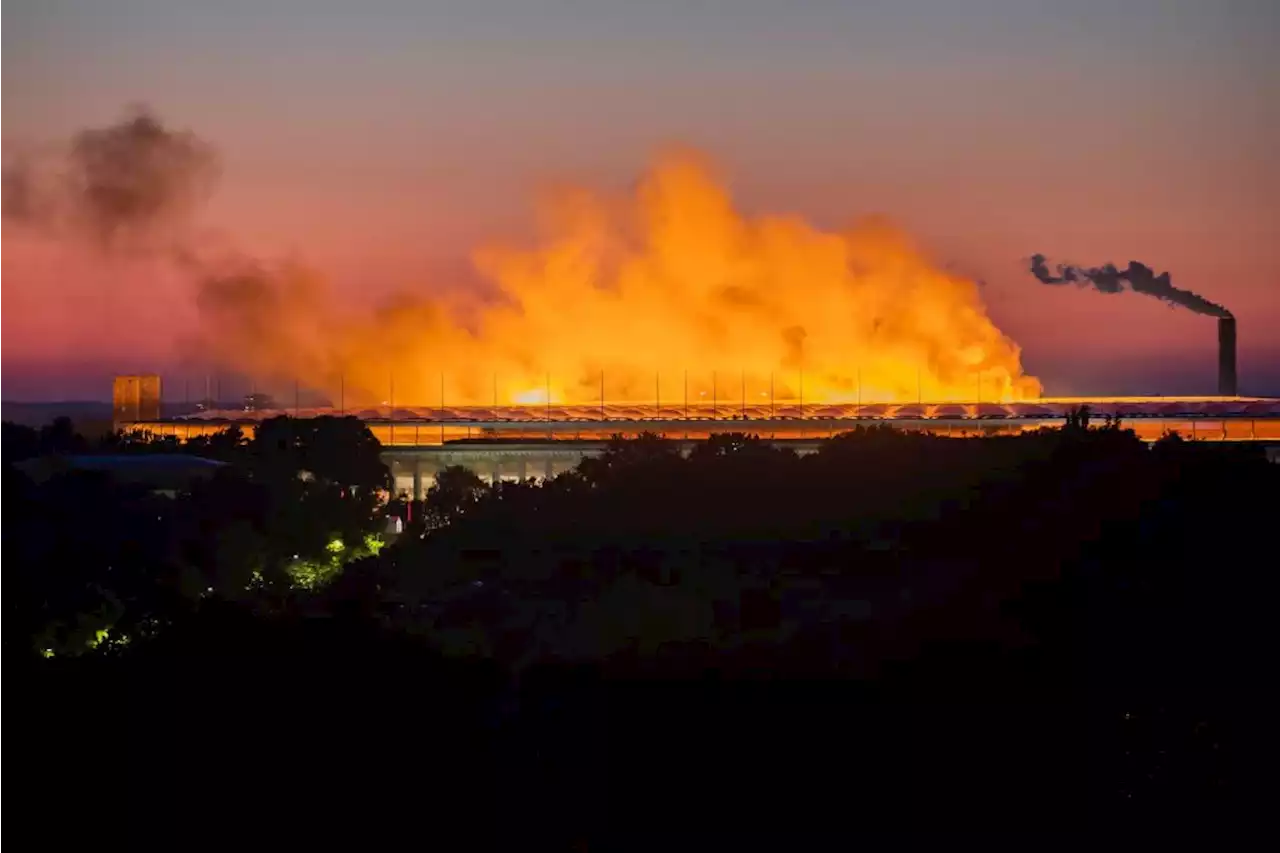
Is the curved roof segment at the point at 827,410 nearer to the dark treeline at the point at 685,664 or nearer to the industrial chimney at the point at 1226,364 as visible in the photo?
the industrial chimney at the point at 1226,364

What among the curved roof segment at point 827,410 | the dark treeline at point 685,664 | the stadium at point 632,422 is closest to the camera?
the dark treeline at point 685,664

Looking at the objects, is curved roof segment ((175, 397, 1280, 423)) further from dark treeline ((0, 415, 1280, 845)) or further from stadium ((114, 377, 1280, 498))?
dark treeline ((0, 415, 1280, 845))

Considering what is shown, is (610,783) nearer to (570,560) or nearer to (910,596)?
(910,596)

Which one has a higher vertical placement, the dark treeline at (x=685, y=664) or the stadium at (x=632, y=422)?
the stadium at (x=632, y=422)

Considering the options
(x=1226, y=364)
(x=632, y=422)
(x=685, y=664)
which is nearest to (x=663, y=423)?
(x=632, y=422)

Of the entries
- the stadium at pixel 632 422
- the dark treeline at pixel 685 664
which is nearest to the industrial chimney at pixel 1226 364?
the stadium at pixel 632 422

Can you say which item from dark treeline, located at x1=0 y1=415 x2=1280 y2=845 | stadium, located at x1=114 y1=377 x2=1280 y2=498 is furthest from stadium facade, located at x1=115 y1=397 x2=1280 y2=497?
dark treeline, located at x1=0 y1=415 x2=1280 y2=845

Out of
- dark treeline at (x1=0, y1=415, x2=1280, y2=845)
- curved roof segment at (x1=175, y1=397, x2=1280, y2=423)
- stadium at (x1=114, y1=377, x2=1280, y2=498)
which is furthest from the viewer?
curved roof segment at (x1=175, y1=397, x2=1280, y2=423)

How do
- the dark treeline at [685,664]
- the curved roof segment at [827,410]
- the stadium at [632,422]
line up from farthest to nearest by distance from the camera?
1. the curved roof segment at [827,410]
2. the stadium at [632,422]
3. the dark treeline at [685,664]

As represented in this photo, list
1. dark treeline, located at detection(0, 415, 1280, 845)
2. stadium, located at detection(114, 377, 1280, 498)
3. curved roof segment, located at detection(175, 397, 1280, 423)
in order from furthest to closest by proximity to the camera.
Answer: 1. curved roof segment, located at detection(175, 397, 1280, 423)
2. stadium, located at detection(114, 377, 1280, 498)
3. dark treeline, located at detection(0, 415, 1280, 845)
